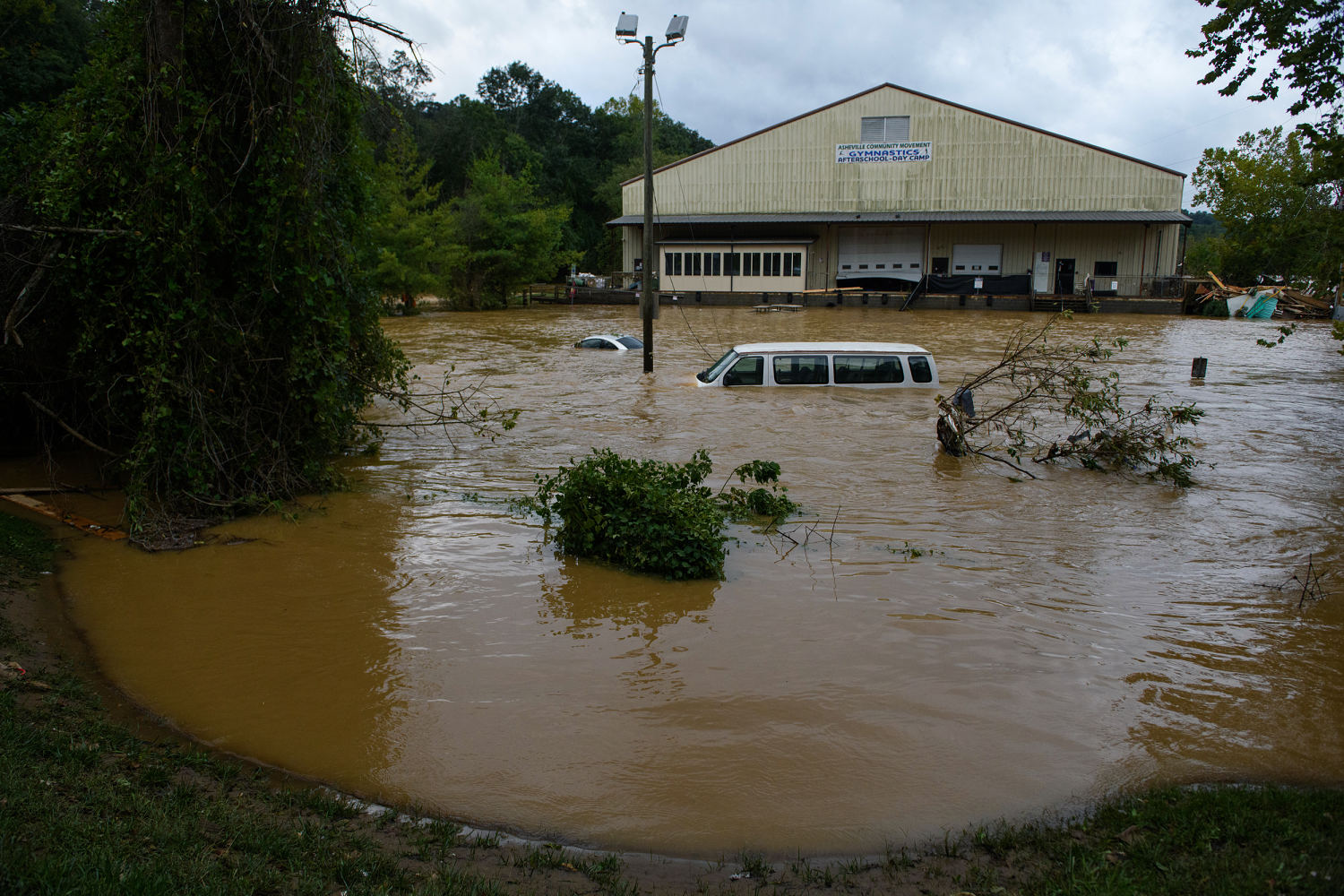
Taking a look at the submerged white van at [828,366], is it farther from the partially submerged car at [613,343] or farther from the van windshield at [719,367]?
the partially submerged car at [613,343]

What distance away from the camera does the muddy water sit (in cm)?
561

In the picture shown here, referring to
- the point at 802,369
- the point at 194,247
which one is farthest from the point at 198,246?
the point at 802,369

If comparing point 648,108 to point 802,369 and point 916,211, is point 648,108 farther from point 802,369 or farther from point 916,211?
point 916,211

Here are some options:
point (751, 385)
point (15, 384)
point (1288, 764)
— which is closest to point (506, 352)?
point (751, 385)

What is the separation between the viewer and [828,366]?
16.9 metres

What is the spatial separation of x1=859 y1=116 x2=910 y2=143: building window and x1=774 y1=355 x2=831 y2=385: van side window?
37.7 m

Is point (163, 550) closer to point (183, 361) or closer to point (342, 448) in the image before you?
point (183, 361)

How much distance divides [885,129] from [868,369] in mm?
37641

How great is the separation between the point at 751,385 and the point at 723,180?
3848 centimetres

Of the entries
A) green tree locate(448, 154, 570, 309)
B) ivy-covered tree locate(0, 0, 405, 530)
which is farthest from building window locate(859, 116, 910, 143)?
ivy-covered tree locate(0, 0, 405, 530)

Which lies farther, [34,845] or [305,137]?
[305,137]

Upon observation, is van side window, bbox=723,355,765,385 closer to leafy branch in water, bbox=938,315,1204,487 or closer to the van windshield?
the van windshield

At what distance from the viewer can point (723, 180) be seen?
52.8 meters

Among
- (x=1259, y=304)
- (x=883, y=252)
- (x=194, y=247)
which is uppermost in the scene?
(x=883, y=252)
